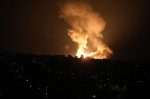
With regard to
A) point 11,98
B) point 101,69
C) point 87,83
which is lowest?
point 11,98

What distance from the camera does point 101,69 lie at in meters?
50.9

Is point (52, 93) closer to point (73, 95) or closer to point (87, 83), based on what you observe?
point (73, 95)

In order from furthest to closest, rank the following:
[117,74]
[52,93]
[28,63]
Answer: [28,63]
[117,74]
[52,93]

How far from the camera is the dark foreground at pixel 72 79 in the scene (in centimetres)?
3781

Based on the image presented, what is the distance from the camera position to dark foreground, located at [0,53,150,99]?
37.8 m

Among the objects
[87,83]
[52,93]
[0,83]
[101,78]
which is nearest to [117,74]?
[101,78]

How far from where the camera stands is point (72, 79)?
44.1 meters

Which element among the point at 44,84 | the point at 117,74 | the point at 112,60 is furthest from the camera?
the point at 112,60

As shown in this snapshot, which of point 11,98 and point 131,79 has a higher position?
point 131,79

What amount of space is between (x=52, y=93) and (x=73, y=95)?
9.40ft

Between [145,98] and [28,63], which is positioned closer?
[145,98]

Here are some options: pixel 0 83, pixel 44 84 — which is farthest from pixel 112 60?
pixel 0 83

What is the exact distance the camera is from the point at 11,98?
114 feet

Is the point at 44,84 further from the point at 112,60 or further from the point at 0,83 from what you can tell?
the point at 112,60
